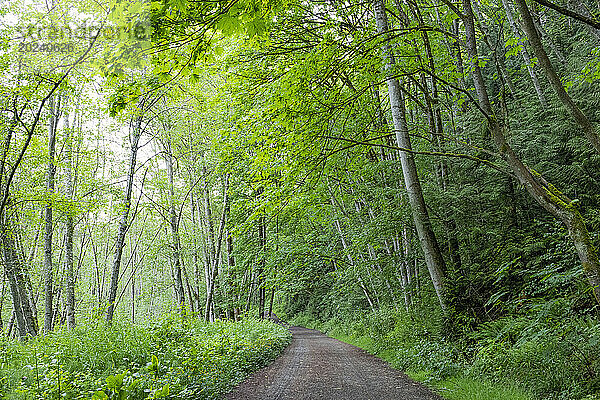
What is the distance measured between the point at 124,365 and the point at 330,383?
12.3 feet

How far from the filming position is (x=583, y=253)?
401 cm

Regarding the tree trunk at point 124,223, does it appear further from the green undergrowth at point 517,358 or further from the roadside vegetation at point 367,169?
the green undergrowth at point 517,358

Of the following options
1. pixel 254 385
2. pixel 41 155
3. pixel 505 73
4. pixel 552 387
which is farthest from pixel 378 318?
pixel 41 155

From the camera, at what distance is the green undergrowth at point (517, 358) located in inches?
187

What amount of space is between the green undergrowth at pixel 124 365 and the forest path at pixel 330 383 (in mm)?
542

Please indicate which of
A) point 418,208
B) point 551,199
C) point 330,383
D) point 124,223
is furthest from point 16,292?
point 551,199

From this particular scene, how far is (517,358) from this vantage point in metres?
5.58

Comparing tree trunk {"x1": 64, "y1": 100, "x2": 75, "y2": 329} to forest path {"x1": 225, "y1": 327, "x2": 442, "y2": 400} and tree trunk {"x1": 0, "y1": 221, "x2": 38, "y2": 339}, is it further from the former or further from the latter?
forest path {"x1": 225, "y1": 327, "x2": 442, "y2": 400}

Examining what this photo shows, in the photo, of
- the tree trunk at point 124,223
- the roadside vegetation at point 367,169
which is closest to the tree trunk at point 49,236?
the roadside vegetation at point 367,169

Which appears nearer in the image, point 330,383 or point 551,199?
point 551,199

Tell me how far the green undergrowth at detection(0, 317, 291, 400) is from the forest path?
54 centimetres

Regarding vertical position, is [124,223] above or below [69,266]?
above

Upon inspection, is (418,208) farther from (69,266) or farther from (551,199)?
(69,266)

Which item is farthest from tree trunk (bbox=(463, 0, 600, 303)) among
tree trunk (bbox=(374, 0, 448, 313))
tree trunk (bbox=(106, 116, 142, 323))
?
tree trunk (bbox=(106, 116, 142, 323))
